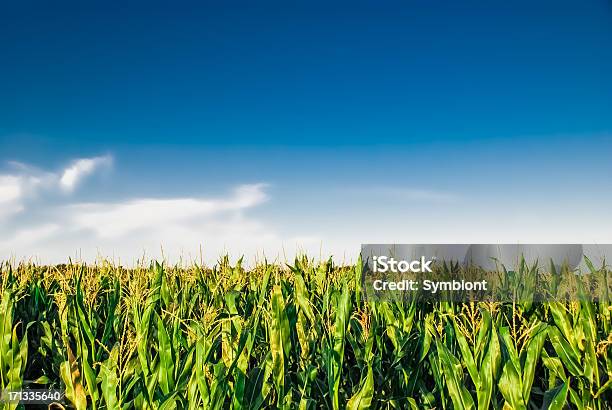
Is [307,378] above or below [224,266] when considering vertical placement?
below

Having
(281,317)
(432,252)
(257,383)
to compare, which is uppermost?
(432,252)

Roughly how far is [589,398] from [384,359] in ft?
4.69

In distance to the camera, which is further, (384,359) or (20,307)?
(20,307)

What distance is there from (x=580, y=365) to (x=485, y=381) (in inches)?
44.2

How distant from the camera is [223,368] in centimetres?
284

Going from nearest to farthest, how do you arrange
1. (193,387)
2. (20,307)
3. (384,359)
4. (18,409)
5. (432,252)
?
1. (193,387)
2. (18,409)
3. (384,359)
4. (20,307)
5. (432,252)

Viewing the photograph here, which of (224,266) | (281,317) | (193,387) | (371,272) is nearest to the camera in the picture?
(193,387)

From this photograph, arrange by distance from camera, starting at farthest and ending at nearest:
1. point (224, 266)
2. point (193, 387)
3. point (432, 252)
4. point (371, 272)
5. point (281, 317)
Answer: point (224, 266) → point (432, 252) → point (371, 272) → point (281, 317) → point (193, 387)

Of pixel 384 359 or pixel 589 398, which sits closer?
pixel 589 398

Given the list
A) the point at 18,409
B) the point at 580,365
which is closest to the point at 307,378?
the point at 18,409

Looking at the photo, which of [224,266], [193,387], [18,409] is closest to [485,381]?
[193,387]

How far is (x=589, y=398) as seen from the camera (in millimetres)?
3502

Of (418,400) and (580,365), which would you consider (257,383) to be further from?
(580,365)

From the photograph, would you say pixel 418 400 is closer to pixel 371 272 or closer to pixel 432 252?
pixel 371 272
